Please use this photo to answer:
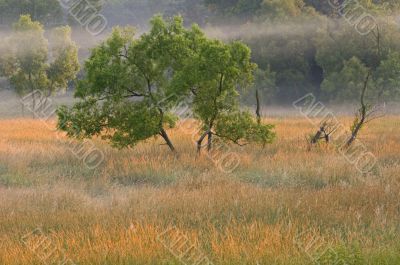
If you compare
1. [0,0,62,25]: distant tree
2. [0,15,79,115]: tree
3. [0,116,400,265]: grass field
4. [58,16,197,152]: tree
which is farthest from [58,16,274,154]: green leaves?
[0,0,62,25]: distant tree

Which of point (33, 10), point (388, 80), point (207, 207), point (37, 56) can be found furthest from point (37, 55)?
point (33, 10)

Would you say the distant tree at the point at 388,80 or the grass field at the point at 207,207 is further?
the distant tree at the point at 388,80

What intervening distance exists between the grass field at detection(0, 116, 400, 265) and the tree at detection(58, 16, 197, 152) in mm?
1072

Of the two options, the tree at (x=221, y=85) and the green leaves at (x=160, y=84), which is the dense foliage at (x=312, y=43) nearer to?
the tree at (x=221, y=85)

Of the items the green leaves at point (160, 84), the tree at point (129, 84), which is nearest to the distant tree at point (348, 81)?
the green leaves at point (160, 84)

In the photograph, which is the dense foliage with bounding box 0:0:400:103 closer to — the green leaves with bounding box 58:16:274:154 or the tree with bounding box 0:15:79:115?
the tree with bounding box 0:15:79:115

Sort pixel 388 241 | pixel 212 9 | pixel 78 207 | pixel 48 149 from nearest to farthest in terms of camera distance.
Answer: pixel 388 241 → pixel 78 207 → pixel 48 149 → pixel 212 9

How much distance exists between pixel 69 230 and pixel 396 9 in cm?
4916

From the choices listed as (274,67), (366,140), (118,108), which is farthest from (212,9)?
(118,108)

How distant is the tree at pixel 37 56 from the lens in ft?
137

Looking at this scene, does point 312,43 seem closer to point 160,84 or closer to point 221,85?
point 221,85

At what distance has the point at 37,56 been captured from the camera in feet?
136

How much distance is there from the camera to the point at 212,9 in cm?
6844

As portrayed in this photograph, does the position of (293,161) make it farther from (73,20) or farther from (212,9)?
(73,20)
